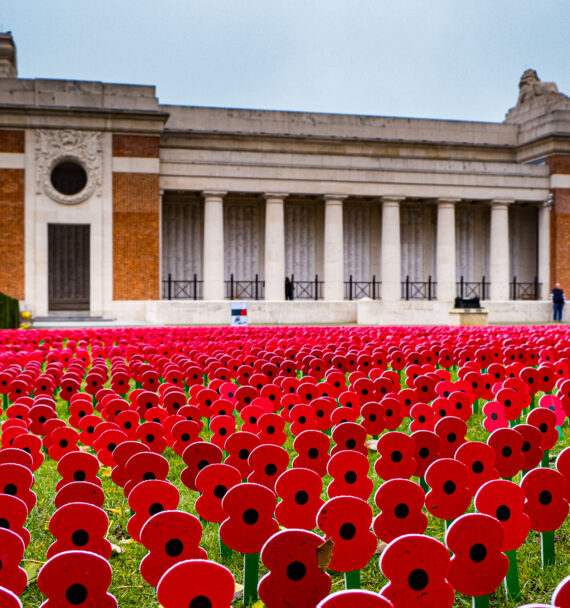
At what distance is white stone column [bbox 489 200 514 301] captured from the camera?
127 feet

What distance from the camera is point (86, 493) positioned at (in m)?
3.67

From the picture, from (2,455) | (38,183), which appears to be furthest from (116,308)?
(2,455)

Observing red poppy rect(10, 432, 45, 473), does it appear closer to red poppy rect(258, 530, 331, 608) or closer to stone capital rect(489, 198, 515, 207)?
red poppy rect(258, 530, 331, 608)

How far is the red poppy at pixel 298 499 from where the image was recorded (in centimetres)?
362

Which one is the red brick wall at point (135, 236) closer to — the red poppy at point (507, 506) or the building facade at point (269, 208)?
the building facade at point (269, 208)

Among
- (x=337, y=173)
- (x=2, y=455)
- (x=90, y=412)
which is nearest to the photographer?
(x=2, y=455)

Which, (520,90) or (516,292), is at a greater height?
(520,90)

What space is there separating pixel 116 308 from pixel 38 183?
7.32 meters

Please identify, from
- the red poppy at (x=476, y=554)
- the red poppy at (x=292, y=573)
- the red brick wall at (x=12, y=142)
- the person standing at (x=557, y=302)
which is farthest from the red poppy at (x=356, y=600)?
the red brick wall at (x=12, y=142)

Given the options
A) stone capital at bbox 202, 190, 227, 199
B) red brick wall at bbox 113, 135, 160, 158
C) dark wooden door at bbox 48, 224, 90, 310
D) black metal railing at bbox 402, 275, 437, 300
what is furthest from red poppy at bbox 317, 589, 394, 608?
black metal railing at bbox 402, 275, 437, 300

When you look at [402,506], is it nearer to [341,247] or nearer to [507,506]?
[507,506]

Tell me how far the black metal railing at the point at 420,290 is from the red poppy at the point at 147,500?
39156mm

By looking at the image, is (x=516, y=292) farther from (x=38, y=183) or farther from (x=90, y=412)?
(x=90, y=412)

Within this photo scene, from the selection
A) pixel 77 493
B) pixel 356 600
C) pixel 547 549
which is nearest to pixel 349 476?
pixel 547 549
